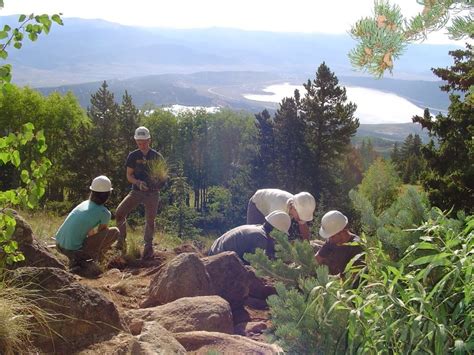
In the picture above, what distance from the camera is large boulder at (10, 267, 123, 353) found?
3.53 m

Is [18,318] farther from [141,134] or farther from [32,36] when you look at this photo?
[141,134]

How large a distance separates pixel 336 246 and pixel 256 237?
1651 millimetres

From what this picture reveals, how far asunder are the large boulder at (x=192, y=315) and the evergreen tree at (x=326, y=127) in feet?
127

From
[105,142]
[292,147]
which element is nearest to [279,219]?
[105,142]

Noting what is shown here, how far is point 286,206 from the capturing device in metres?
8.25

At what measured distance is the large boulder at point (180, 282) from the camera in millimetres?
5672

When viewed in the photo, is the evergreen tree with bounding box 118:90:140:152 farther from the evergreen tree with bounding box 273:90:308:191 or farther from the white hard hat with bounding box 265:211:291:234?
the white hard hat with bounding box 265:211:291:234

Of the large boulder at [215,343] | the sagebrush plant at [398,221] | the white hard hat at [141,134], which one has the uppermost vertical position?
the sagebrush plant at [398,221]

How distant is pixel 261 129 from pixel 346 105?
15.5 metres

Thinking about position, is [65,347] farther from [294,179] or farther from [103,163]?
[294,179]

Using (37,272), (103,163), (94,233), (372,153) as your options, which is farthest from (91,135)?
(372,153)

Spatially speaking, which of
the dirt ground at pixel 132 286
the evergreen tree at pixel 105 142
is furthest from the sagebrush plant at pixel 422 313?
the evergreen tree at pixel 105 142

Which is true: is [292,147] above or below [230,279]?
below

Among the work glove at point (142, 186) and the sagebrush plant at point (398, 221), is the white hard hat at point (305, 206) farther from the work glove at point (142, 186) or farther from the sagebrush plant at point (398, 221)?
the sagebrush plant at point (398, 221)
